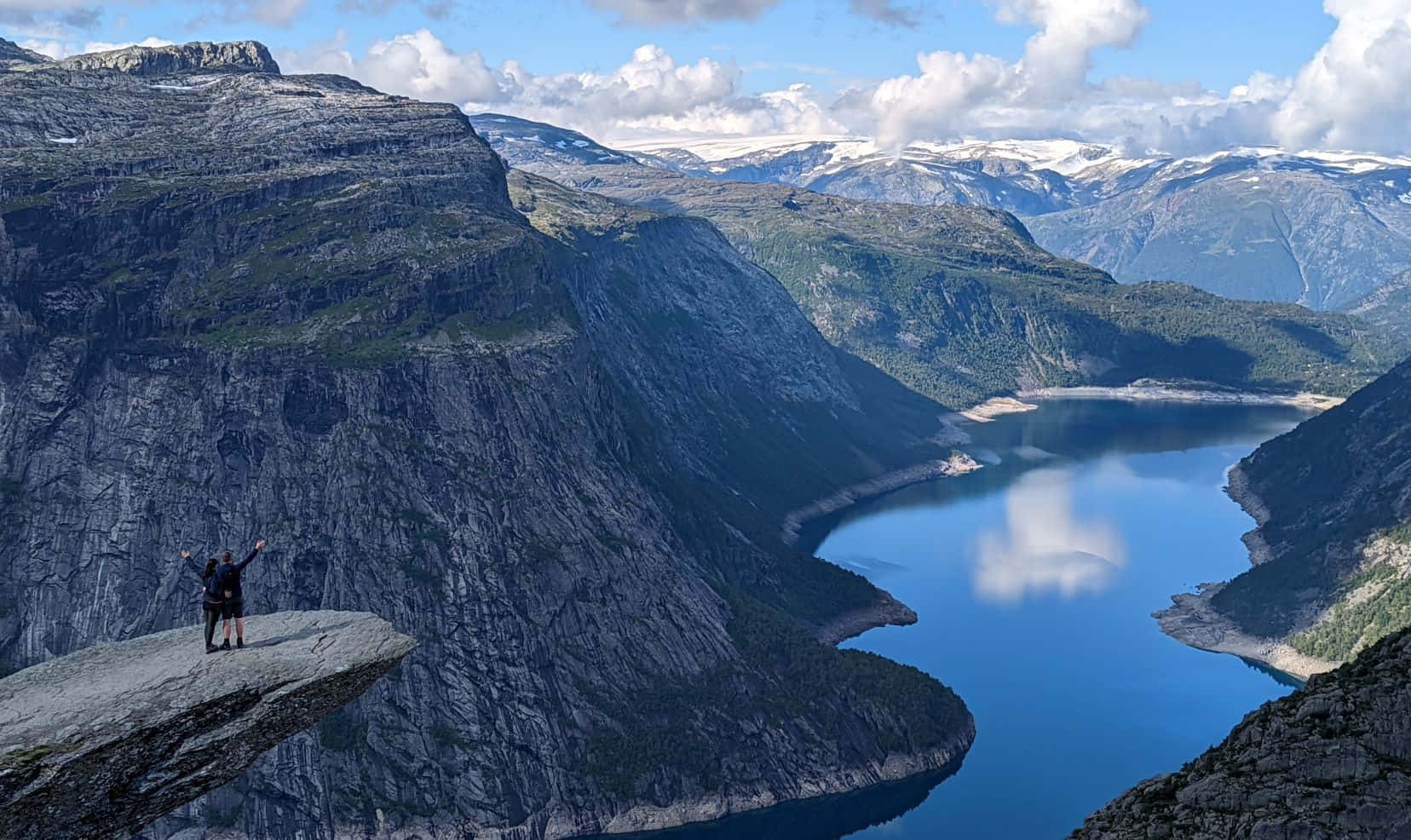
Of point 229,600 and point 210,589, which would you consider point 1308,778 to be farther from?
point 210,589

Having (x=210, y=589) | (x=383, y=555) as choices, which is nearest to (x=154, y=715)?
(x=210, y=589)

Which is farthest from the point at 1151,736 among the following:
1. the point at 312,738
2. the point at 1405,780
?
the point at 1405,780

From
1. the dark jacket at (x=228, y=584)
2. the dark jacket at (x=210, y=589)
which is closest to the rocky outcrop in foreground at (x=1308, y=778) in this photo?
the dark jacket at (x=228, y=584)

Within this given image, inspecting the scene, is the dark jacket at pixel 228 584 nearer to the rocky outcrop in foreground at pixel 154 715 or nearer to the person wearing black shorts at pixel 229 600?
the person wearing black shorts at pixel 229 600

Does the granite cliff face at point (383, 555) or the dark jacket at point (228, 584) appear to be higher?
the granite cliff face at point (383, 555)

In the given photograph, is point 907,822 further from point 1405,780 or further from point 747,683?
point 1405,780

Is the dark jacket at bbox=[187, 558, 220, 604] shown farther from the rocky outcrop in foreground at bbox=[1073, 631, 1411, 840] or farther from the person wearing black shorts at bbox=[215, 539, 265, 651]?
the rocky outcrop in foreground at bbox=[1073, 631, 1411, 840]
